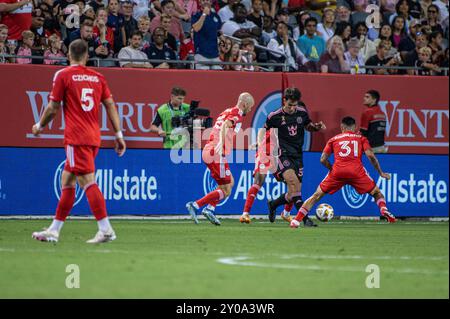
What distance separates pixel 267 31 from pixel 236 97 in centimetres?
231

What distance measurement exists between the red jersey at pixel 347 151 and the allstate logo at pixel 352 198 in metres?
3.40

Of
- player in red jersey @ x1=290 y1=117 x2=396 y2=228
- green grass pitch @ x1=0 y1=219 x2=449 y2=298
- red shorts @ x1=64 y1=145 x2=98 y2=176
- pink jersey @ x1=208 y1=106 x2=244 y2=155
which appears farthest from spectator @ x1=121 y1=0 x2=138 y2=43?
red shorts @ x1=64 y1=145 x2=98 y2=176

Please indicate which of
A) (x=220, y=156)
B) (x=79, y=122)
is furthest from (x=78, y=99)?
(x=220, y=156)

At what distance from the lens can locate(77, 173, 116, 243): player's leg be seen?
1260 centimetres

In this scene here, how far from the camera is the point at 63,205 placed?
41.7 ft

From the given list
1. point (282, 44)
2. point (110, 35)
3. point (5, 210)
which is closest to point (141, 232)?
point (5, 210)

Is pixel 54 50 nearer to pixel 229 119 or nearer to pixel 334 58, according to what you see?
pixel 229 119

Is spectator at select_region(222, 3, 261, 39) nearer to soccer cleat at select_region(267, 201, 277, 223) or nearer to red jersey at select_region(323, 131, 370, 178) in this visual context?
soccer cleat at select_region(267, 201, 277, 223)

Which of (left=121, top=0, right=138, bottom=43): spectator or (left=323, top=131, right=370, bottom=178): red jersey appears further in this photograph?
(left=121, top=0, right=138, bottom=43): spectator

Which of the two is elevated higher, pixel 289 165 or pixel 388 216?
pixel 289 165

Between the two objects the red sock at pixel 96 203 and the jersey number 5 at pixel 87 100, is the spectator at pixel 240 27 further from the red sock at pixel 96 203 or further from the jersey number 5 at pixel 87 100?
the red sock at pixel 96 203

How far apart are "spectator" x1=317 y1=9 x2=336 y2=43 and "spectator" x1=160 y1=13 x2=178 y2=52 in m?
3.75

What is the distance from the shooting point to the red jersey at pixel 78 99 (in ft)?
41.4
